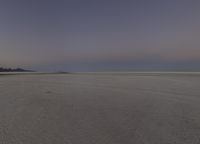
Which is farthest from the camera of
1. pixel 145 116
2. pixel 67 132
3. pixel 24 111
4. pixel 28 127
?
pixel 24 111

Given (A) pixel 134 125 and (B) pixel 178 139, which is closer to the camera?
(B) pixel 178 139

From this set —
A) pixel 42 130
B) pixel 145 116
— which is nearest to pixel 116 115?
pixel 145 116

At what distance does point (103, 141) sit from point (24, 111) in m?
3.18

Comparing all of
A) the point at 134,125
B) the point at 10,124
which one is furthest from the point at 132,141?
the point at 10,124

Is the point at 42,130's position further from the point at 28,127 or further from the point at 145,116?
the point at 145,116

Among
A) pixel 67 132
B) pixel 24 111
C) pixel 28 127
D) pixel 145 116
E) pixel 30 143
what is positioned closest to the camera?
pixel 30 143

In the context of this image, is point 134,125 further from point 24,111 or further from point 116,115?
point 24,111

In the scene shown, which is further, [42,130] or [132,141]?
[42,130]

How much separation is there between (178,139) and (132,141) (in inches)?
36.1

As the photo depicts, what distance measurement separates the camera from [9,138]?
339cm

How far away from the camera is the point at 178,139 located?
11.1ft

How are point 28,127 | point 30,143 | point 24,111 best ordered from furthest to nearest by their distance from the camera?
point 24,111 → point 28,127 → point 30,143

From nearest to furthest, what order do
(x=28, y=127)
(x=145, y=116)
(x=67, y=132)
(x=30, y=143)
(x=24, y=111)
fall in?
(x=30, y=143)
(x=67, y=132)
(x=28, y=127)
(x=145, y=116)
(x=24, y=111)

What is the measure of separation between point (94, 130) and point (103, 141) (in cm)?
59
